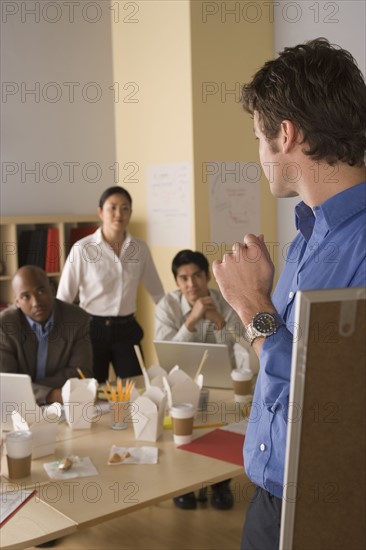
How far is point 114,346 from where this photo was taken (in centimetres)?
437

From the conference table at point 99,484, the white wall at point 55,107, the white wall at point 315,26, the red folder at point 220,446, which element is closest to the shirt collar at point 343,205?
the conference table at point 99,484

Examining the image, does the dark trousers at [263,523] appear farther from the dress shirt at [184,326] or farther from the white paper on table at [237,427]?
the dress shirt at [184,326]

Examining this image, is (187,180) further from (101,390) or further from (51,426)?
(51,426)

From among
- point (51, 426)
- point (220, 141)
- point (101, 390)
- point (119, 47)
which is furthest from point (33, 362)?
point (119, 47)

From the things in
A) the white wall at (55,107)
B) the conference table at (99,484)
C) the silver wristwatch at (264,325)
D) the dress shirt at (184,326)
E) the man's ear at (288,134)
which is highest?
the white wall at (55,107)

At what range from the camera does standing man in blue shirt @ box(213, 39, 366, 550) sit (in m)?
1.18

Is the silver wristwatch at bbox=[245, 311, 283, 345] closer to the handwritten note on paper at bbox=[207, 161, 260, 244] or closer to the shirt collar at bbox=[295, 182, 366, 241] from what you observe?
the shirt collar at bbox=[295, 182, 366, 241]

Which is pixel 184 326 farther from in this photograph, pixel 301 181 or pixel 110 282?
pixel 301 181

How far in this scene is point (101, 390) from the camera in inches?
121

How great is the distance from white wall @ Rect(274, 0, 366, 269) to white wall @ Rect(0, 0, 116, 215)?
160 centimetres

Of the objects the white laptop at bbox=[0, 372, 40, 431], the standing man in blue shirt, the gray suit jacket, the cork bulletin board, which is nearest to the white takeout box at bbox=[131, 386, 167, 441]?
the white laptop at bbox=[0, 372, 40, 431]

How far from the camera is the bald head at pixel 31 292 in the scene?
3.22m

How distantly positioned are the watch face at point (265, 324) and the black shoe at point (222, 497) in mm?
2527

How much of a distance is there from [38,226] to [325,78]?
4170 millimetres
